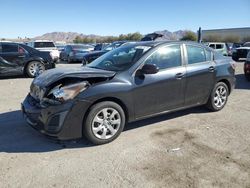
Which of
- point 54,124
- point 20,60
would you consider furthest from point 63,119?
point 20,60

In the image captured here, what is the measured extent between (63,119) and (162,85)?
75.7 inches

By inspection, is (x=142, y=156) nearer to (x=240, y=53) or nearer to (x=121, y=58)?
(x=121, y=58)

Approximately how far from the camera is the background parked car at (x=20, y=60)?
11562 millimetres

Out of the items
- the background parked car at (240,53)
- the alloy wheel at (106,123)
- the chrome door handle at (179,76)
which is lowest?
the alloy wheel at (106,123)

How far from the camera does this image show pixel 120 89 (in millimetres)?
4844

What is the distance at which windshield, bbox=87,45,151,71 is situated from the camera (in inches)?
208

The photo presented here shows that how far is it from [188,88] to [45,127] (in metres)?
2.85

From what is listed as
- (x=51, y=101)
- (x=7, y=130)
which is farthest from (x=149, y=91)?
(x=7, y=130)

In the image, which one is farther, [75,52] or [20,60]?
[75,52]


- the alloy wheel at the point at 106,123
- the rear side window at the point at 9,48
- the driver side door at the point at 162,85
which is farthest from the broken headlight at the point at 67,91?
the rear side window at the point at 9,48

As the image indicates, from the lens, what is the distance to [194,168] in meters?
3.92

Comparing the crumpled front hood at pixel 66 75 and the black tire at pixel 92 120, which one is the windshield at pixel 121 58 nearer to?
the crumpled front hood at pixel 66 75

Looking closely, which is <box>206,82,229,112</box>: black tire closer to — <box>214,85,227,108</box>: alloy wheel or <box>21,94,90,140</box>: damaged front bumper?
<box>214,85,227,108</box>: alloy wheel

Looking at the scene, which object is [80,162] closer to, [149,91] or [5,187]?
[5,187]
